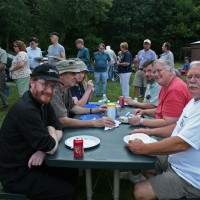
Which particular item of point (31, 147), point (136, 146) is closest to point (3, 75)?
point (31, 147)

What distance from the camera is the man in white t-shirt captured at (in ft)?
6.61

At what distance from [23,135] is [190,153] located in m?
1.33

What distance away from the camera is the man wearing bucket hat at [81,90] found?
382cm

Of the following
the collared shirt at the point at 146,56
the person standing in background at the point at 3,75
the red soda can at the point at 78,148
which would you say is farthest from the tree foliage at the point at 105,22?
the red soda can at the point at 78,148

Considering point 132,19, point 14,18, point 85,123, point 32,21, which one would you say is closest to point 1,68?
point 85,123

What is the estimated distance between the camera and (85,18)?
24.6 m

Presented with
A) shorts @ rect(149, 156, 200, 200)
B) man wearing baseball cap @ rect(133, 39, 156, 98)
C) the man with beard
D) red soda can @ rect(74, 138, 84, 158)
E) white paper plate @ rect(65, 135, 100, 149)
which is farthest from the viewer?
man wearing baseball cap @ rect(133, 39, 156, 98)

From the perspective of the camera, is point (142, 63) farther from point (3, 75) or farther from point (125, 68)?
point (3, 75)

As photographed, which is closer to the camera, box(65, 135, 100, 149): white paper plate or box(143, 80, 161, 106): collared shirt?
box(65, 135, 100, 149): white paper plate

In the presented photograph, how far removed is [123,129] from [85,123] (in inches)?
15.9

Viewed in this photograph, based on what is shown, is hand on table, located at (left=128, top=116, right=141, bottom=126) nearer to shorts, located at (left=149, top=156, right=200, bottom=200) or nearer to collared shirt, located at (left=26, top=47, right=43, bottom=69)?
shorts, located at (left=149, top=156, right=200, bottom=200)

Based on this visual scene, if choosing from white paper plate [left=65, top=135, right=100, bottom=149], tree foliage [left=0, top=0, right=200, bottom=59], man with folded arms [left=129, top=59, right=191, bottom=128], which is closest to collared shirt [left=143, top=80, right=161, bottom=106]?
man with folded arms [left=129, top=59, right=191, bottom=128]

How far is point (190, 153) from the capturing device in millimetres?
2082

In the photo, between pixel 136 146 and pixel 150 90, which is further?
pixel 150 90
